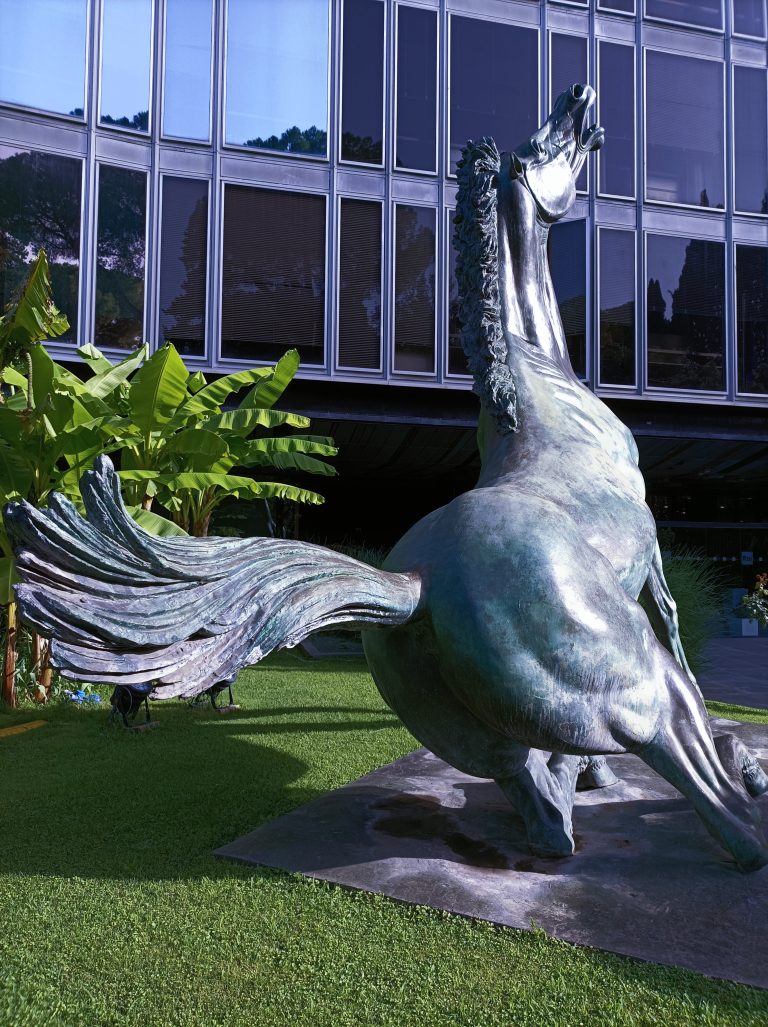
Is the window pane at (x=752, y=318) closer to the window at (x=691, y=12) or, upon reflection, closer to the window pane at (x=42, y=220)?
the window at (x=691, y=12)

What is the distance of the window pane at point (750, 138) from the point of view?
13383mm

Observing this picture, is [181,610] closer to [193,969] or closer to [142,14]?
[193,969]

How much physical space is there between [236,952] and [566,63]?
13.8 meters

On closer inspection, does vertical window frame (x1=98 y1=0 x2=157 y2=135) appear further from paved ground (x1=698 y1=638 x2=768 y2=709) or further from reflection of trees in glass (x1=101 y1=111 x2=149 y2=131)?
paved ground (x1=698 y1=638 x2=768 y2=709)

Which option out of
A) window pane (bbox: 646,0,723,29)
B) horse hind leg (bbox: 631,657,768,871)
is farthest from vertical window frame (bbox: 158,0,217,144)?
horse hind leg (bbox: 631,657,768,871)

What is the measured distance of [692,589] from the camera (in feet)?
31.9

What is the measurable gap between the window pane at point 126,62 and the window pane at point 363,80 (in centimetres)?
282

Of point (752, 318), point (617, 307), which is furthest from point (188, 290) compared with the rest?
point (752, 318)

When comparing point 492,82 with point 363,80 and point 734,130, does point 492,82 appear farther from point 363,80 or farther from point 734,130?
point 734,130

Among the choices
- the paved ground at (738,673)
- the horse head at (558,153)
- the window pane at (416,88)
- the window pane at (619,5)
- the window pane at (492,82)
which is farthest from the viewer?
the window pane at (619,5)

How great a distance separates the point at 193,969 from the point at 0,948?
0.68 meters

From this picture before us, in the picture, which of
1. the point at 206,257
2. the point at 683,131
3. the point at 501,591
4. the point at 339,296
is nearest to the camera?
the point at 501,591

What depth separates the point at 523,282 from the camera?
325 centimetres

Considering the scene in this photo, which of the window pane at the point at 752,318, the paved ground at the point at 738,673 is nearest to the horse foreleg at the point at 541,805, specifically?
the paved ground at the point at 738,673
